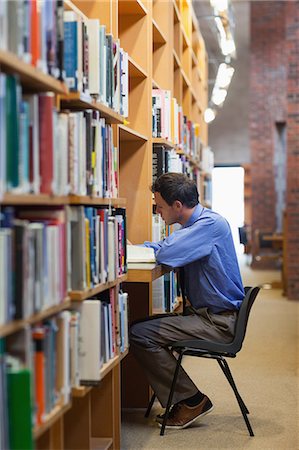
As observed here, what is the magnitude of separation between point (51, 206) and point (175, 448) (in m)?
1.73

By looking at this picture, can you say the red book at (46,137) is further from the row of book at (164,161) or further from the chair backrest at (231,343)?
the row of book at (164,161)

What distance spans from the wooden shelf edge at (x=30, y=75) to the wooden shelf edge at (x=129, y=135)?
1.43 m

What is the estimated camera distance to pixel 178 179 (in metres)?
4.21

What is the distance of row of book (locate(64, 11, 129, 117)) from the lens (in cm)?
275

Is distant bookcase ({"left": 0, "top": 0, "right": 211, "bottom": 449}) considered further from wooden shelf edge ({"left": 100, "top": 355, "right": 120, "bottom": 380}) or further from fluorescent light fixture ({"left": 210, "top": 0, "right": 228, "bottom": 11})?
fluorescent light fixture ({"left": 210, "top": 0, "right": 228, "bottom": 11})

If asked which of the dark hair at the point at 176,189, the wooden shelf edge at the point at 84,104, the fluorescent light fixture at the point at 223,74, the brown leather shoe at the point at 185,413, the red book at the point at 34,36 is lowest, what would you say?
the brown leather shoe at the point at 185,413

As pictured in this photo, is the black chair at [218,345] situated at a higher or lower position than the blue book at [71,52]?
lower

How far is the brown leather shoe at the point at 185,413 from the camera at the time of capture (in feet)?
13.7

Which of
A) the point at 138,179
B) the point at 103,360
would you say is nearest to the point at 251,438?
the point at 103,360

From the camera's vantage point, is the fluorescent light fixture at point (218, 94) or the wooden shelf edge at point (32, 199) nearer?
the wooden shelf edge at point (32, 199)

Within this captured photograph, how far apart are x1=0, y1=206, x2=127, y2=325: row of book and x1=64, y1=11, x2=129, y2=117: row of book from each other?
47 centimetres

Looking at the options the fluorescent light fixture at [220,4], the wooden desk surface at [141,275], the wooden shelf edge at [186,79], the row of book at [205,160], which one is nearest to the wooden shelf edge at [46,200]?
the wooden desk surface at [141,275]

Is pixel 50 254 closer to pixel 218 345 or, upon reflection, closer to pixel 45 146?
pixel 45 146

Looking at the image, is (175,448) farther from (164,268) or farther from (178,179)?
(178,179)
